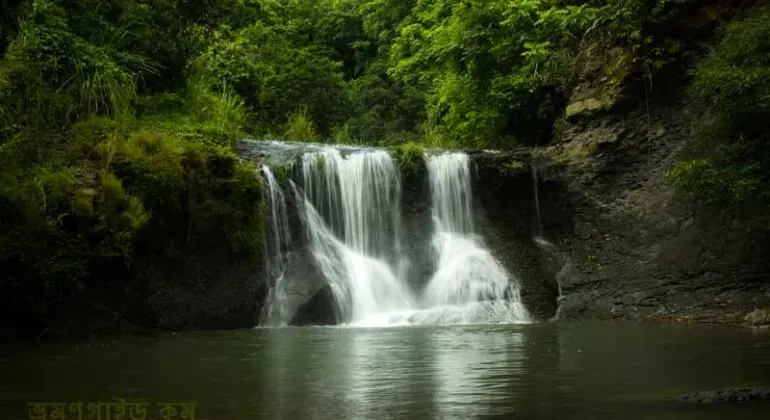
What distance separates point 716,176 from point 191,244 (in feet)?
28.0

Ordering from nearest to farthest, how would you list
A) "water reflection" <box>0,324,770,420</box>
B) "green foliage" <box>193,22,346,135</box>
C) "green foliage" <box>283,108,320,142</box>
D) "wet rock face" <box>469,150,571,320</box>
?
"water reflection" <box>0,324,770,420</box> < "wet rock face" <box>469,150,571,320</box> < "green foliage" <box>283,108,320,142</box> < "green foliage" <box>193,22,346,135</box>

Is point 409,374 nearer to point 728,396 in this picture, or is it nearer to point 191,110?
point 728,396

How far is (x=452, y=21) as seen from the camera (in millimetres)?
22672

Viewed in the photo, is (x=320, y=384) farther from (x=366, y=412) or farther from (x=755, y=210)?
(x=755, y=210)

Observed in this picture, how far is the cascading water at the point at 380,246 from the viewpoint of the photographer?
14.6m

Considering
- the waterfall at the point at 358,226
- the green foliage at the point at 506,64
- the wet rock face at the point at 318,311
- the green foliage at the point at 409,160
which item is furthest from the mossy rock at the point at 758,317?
the green foliage at the point at 506,64

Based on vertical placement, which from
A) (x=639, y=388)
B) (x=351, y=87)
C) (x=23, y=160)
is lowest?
(x=639, y=388)

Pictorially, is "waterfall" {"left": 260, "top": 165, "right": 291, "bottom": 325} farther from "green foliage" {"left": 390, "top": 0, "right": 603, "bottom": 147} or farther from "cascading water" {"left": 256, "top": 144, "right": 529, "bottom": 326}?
"green foliage" {"left": 390, "top": 0, "right": 603, "bottom": 147}

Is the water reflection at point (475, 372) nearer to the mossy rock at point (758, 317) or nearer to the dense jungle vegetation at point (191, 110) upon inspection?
the mossy rock at point (758, 317)

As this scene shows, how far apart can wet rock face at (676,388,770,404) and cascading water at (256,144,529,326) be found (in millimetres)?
8517

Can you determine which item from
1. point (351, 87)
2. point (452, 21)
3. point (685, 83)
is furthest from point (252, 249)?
point (351, 87)

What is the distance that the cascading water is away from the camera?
14562mm

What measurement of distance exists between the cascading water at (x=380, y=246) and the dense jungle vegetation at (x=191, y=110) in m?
0.77

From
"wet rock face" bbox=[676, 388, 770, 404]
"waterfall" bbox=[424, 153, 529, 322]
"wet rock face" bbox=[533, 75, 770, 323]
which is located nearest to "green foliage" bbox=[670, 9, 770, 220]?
"wet rock face" bbox=[533, 75, 770, 323]
